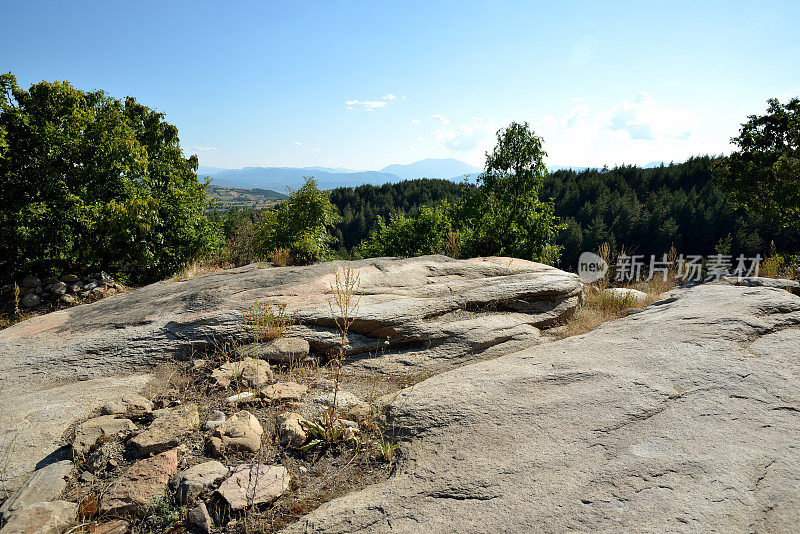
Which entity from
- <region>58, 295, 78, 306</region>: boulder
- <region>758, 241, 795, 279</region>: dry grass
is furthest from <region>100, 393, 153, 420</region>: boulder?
<region>758, 241, 795, 279</region>: dry grass

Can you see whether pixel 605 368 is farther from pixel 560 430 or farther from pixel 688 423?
pixel 560 430

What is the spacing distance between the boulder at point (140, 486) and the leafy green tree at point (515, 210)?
9.05 meters

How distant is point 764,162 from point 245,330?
24634 mm

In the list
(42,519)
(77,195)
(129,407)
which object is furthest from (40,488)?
(77,195)

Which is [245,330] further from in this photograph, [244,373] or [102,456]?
[102,456]

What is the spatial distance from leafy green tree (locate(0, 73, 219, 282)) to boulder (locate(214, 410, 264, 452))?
9071 mm

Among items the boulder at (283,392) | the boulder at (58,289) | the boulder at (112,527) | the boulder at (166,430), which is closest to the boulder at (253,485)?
the boulder at (112,527)

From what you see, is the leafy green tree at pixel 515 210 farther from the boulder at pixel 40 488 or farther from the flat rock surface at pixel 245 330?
the boulder at pixel 40 488

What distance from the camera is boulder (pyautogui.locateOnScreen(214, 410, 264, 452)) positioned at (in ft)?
11.5

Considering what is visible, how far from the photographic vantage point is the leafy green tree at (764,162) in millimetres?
18267

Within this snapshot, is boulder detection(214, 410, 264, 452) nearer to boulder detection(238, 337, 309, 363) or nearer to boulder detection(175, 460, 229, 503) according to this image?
boulder detection(175, 460, 229, 503)

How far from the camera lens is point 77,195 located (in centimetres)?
1039

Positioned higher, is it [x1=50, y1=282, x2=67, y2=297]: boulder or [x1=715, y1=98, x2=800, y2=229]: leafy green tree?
[x1=715, y1=98, x2=800, y2=229]: leafy green tree

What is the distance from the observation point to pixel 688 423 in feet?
11.6
